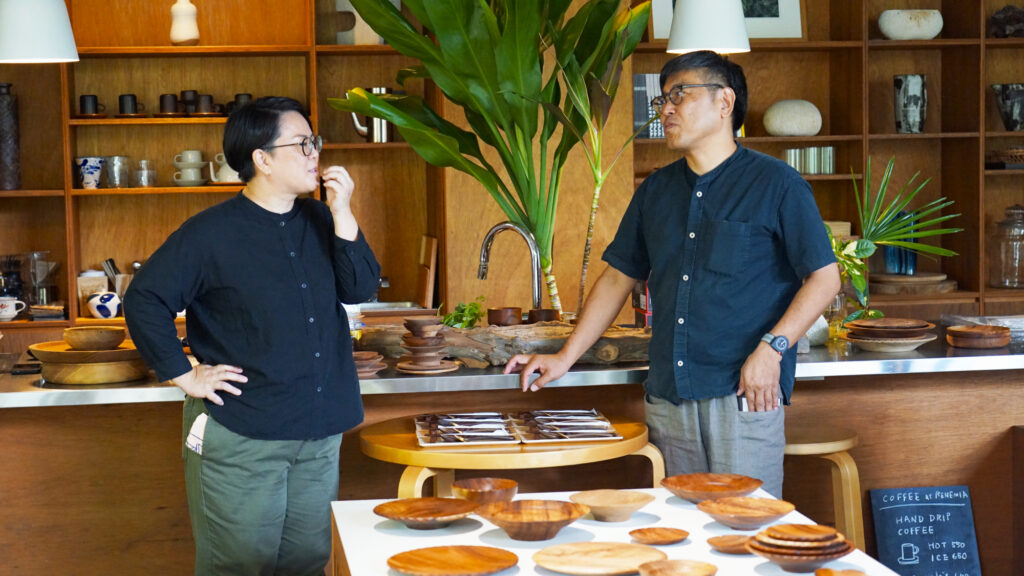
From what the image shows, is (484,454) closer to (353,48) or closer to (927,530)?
(927,530)

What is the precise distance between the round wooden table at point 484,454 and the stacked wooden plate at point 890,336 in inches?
29.2

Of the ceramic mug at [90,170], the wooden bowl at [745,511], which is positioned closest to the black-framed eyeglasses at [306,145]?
the wooden bowl at [745,511]

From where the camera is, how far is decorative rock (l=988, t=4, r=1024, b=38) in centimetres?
551

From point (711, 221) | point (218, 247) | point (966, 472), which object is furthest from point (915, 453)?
point (218, 247)

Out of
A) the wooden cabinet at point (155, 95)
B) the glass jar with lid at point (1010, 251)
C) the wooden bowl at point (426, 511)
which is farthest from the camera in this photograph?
the glass jar with lid at point (1010, 251)

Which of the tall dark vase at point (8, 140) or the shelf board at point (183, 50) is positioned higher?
the shelf board at point (183, 50)

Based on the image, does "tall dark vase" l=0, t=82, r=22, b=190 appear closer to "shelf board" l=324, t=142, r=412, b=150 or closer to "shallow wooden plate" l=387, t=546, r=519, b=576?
"shelf board" l=324, t=142, r=412, b=150

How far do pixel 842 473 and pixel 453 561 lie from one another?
1.62 meters

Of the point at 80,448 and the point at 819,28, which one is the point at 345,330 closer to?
the point at 80,448

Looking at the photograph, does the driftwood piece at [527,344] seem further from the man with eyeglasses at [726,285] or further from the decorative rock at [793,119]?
the decorative rock at [793,119]

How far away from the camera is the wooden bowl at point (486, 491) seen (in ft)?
5.77

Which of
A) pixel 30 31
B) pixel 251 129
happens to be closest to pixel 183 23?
pixel 30 31

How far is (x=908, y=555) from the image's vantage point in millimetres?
3072

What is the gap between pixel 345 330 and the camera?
8.07 ft
